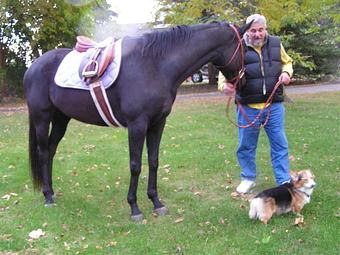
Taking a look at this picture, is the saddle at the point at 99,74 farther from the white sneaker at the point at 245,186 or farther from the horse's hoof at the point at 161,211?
the white sneaker at the point at 245,186

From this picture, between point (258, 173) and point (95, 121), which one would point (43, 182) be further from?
point (258, 173)

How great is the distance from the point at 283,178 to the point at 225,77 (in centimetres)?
140

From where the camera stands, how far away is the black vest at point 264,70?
15.1ft

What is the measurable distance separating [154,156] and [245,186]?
4.31 ft

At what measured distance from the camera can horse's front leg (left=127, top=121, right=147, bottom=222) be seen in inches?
166

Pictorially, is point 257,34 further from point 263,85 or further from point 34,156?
point 34,156

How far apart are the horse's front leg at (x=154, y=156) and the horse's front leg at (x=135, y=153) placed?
0.25m

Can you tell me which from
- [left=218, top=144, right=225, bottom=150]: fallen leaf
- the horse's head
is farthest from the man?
[left=218, top=144, right=225, bottom=150]: fallen leaf

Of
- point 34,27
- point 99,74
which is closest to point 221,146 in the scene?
point 99,74

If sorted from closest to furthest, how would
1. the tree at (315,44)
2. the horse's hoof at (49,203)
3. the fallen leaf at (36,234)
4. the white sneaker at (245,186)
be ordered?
1. the fallen leaf at (36,234)
2. the horse's hoof at (49,203)
3. the white sneaker at (245,186)
4. the tree at (315,44)

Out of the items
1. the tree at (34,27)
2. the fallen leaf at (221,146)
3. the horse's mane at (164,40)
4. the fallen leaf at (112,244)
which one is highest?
the tree at (34,27)

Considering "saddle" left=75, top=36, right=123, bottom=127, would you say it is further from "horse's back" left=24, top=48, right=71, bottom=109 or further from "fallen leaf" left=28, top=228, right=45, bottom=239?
"fallen leaf" left=28, top=228, right=45, bottom=239

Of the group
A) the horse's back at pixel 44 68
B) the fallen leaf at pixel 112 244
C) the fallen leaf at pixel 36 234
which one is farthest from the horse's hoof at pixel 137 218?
the horse's back at pixel 44 68

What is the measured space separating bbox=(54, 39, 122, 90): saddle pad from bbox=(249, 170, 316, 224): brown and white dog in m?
1.91
